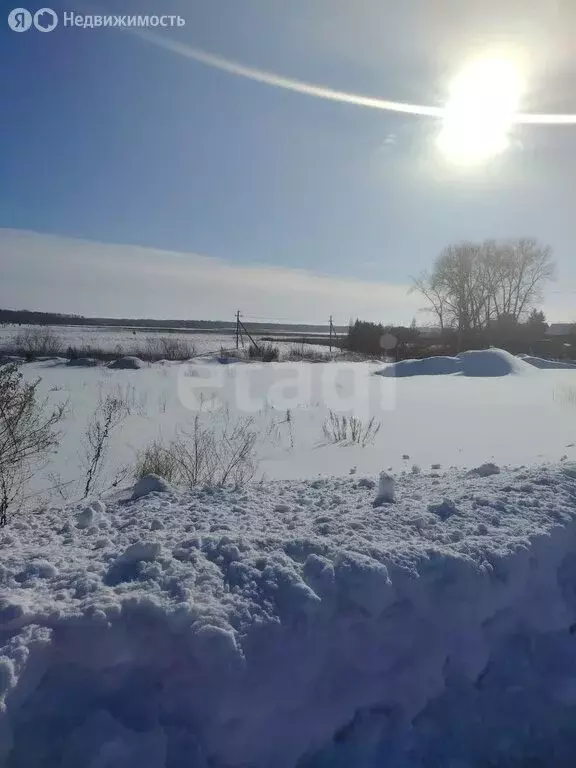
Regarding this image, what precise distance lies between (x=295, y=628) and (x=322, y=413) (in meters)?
7.97

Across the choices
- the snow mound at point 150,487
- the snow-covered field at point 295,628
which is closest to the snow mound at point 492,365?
the snow-covered field at point 295,628

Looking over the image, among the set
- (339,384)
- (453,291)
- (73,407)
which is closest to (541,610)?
(73,407)

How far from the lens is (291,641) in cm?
231

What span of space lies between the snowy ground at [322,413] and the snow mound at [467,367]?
0.72m

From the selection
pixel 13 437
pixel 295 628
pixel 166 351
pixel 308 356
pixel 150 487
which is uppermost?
pixel 166 351

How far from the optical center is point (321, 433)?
8422mm

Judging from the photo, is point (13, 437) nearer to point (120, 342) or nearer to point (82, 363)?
point (82, 363)

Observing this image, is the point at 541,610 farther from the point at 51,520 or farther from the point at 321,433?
the point at 321,433

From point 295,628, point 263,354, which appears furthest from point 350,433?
point 263,354

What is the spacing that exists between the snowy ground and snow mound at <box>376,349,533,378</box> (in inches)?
28.3

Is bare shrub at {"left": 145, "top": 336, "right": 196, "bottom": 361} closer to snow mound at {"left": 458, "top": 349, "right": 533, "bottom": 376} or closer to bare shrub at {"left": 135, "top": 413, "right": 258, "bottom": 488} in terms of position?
snow mound at {"left": 458, "top": 349, "right": 533, "bottom": 376}

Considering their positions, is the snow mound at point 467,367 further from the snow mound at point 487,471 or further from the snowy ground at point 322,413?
the snow mound at point 487,471

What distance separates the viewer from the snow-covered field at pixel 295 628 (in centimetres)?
207

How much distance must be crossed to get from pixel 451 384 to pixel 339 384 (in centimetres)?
339
